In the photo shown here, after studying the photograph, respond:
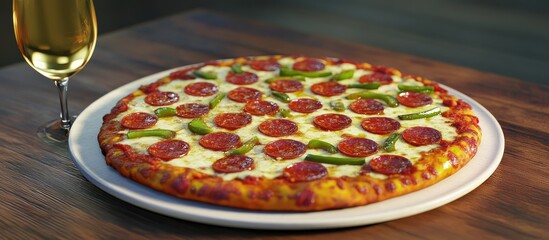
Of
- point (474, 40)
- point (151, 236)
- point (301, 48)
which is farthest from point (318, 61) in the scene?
point (474, 40)

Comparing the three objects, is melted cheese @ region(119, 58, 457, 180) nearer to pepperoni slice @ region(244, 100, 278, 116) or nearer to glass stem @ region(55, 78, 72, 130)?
pepperoni slice @ region(244, 100, 278, 116)

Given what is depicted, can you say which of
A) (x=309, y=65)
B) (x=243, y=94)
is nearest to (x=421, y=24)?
(x=309, y=65)

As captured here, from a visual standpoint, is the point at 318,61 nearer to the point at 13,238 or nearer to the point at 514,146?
the point at 514,146

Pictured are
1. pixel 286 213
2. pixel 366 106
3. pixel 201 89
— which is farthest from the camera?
pixel 201 89

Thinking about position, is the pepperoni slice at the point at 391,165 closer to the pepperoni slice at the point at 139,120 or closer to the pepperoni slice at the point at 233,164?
the pepperoni slice at the point at 233,164

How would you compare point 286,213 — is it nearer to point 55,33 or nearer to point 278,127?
point 278,127

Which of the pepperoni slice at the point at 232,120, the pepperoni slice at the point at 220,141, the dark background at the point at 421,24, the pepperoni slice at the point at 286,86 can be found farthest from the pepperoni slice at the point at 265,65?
the dark background at the point at 421,24
